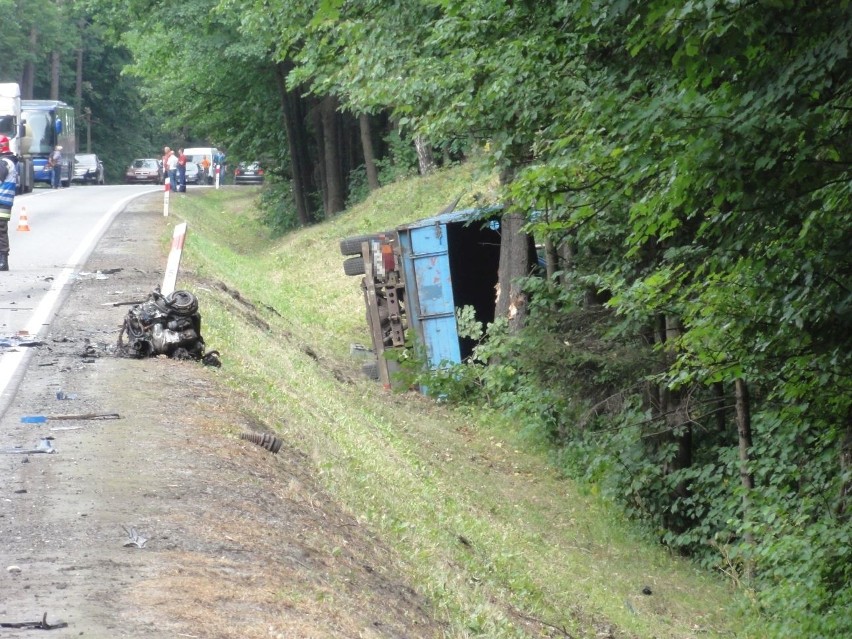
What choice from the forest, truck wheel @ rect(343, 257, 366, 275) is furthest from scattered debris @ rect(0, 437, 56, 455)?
truck wheel @ rect(343, 257, 366, 275)

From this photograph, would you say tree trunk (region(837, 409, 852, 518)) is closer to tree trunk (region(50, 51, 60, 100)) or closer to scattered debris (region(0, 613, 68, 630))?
scattered debris (region(0, 613, 68, 630))

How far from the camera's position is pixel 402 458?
12.7m

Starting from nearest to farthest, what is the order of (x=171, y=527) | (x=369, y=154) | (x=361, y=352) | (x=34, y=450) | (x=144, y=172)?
(x=171, y=527) → (x=34, y=450) → (x=361, y=352) → (x=369, y=154) → (x=144, y=172)

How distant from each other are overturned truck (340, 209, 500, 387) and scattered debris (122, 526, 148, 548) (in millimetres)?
11780

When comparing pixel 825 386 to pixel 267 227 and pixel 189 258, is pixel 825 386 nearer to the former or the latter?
pixel 189 258

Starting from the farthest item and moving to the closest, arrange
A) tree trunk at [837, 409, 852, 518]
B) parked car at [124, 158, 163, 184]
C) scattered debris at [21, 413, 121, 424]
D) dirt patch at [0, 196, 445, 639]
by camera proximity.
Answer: parked car at [124, 158, 163, 184] < tree trunk at [837, 409, 852, 518] < scattered debris at [21, 413, 121, 424] < dirt patch at [0, 196, 445, 639]

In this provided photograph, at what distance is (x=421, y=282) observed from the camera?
59.8 ft

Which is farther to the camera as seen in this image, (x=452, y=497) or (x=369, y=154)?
(x=369, y=154)

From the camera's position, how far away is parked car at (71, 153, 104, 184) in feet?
188

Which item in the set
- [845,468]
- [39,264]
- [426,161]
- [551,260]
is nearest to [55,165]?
[426,161]

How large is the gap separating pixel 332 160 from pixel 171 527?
30087mm

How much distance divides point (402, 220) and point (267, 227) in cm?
1323

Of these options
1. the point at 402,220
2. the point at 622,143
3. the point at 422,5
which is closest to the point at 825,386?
the point at 622,143

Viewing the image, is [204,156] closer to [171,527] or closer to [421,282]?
[421,282]
